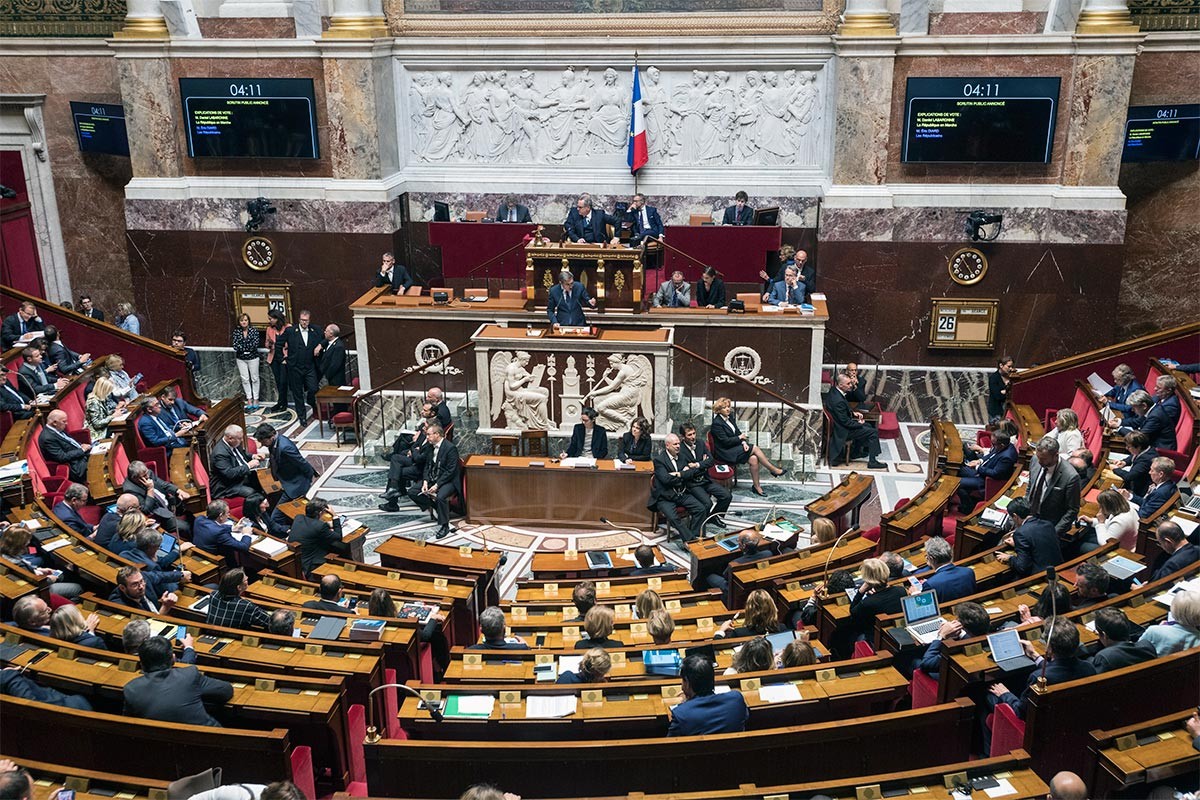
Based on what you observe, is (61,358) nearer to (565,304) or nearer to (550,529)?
(565,304)

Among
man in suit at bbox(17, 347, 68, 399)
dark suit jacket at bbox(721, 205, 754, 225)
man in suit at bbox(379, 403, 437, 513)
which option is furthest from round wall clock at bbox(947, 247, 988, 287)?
man in suit at bbox(17, 347, 68, 399)

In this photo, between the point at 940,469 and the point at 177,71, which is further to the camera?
the point at 177,71

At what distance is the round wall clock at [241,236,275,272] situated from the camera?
17094 millimetres

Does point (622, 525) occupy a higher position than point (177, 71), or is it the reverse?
point (177, 71)

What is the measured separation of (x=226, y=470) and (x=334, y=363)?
3789 millimetres

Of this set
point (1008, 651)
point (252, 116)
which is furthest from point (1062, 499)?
point (252, 116)

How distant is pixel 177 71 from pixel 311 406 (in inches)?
217

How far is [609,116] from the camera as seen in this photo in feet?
56.7

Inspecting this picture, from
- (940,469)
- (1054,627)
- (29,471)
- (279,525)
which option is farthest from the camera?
(940,469)

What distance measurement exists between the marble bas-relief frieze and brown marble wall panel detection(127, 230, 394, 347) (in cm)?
216

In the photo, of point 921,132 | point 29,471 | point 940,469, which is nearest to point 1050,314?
point 921,132

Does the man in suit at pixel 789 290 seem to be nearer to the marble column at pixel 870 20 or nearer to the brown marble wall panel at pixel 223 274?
the marble column at pixel 870 20

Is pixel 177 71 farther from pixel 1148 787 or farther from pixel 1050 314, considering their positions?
pixel 1148 787

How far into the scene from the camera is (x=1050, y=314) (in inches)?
621
